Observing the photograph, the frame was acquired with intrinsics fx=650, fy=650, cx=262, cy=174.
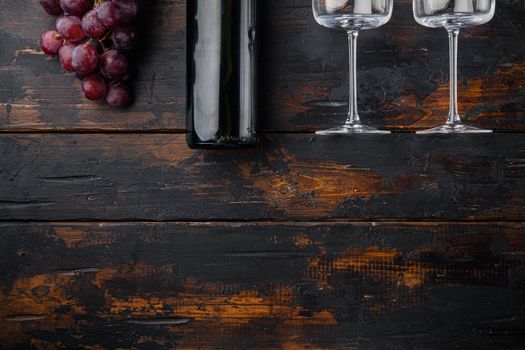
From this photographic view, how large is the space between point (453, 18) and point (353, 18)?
143mm

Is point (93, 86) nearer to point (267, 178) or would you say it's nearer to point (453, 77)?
point (267, 178)

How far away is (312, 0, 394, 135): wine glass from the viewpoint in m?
0.93

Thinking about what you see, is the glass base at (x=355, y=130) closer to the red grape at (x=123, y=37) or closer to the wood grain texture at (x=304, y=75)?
the wood grain texture at (x=304, y=75)

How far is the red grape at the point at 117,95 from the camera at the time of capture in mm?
1061

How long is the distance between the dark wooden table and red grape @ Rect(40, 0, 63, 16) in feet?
0.11

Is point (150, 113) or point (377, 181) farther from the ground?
point (150, 113)

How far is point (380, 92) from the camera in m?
1.07

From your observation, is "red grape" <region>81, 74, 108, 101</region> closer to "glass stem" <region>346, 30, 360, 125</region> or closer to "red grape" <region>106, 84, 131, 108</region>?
"red grape" <region>106, 84, 131, 108</region>

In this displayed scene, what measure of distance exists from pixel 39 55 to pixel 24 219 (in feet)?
0.91

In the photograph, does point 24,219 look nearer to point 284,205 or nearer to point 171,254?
point 171,254

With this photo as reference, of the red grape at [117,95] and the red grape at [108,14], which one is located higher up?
the red grape at [108,14]

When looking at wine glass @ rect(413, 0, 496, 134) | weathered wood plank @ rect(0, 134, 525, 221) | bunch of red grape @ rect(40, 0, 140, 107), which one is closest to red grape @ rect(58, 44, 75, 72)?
Answer: bunch of red grape @ rect(40, 0, 140, 107)

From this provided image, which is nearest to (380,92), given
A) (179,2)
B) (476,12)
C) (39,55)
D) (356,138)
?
(356,138)

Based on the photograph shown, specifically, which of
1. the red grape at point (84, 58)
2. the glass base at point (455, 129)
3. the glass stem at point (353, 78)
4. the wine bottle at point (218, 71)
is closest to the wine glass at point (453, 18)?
the glass base at point (455, 129)
